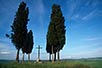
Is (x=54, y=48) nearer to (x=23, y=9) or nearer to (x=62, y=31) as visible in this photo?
(x=62, y=31)

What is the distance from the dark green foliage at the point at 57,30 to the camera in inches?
1423

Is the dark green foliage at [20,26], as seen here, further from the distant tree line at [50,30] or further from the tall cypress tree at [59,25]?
the tall cypress tree at [59,25]

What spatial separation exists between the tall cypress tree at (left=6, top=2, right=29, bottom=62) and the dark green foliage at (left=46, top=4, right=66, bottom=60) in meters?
6.63

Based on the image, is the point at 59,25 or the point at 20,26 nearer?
the point at 20,26

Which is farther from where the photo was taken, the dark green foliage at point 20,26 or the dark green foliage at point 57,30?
the dark green foliage at point 57,30

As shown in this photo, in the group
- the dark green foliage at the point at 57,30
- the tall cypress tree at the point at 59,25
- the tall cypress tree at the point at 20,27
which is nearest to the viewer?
the tall cypress tree at the point at 20,27

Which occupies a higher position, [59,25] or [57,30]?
[59,25]

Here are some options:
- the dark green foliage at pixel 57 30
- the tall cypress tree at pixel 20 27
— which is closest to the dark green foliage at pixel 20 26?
the tall cypress tree at pixel 20 27

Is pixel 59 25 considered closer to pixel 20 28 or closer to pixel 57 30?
pixel 57 30

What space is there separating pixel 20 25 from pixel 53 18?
28.9 ft

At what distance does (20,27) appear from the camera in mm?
32781

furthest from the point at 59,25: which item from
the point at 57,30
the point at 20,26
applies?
the point at 20,26

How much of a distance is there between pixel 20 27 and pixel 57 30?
8900mm

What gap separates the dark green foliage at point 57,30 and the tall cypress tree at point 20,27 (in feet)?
21.7
